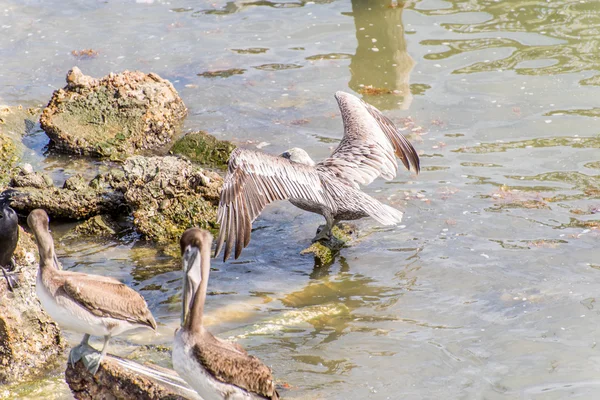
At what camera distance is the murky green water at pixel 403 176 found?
18.4ft

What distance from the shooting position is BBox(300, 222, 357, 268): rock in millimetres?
7035

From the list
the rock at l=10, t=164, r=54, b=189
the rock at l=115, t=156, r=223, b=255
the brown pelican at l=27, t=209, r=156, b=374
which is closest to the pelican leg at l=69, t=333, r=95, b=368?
the brown pelican at l=27, t=209, r=156, b=374

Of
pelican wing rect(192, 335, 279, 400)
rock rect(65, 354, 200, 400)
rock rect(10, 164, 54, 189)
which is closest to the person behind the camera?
pelican wing rect(192, 335, 279, 400)

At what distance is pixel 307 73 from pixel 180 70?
1.96 meters

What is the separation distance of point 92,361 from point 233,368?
89 cm

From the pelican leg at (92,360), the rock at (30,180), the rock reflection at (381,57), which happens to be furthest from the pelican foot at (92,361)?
the rock reflection at (381,57)

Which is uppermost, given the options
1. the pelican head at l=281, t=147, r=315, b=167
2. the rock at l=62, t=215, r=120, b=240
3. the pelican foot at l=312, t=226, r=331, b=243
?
the pelican head at l=281, t=147, r=315, b=167

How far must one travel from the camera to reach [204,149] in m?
8.77

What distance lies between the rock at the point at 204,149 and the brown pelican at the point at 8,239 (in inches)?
136

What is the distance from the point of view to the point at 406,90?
34.7 ft

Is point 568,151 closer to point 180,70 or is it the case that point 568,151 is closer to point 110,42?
point 180,70

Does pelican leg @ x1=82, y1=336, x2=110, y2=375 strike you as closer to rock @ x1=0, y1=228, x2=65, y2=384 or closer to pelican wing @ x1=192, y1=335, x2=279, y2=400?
pelican wing @ x1=192, y1=335, x2=279, y2=400

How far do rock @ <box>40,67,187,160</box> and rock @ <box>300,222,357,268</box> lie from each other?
9.85 feet

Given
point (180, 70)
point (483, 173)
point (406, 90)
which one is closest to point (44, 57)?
point (180, 70)
